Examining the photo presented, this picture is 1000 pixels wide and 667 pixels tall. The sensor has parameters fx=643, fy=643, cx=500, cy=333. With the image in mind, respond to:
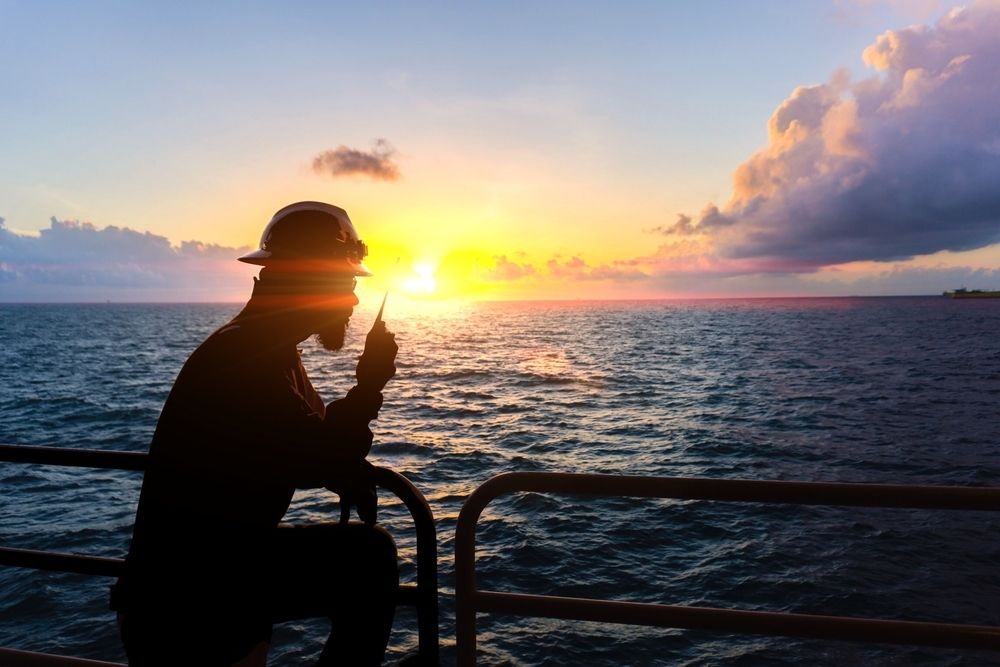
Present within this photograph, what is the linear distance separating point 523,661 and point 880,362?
5852cm

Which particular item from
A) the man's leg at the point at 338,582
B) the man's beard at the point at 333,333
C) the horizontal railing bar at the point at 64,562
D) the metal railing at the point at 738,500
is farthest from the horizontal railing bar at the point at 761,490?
the horizontal railing bar at the point at 64,562

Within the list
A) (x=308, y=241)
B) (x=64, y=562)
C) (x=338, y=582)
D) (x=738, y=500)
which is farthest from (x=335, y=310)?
(x=64, y=562)

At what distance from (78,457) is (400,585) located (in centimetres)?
148

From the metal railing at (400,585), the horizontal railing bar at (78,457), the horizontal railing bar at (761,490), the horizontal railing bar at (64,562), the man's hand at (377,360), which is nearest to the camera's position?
the horizontal railing bar at (761,490)

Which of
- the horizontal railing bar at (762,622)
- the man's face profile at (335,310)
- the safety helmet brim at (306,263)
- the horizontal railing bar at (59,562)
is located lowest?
the horizontal railing bar at (59,562)

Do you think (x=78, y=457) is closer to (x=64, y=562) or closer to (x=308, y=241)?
(x=64, y=562)

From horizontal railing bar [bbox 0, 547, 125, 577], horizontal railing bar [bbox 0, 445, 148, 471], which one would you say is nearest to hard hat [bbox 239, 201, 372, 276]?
horizontal railing bar [bbox 0, 445, 148, 471]

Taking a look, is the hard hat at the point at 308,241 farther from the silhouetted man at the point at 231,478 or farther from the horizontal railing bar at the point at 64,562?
the horizontal railing bar at the point at 64,562

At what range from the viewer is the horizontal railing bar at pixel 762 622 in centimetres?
200

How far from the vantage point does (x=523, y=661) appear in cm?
864

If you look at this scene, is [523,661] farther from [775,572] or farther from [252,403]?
[252,403]

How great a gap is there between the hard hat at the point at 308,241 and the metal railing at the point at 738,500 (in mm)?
985

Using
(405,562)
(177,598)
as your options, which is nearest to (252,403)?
(177,598)

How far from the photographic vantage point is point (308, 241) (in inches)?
91.7
